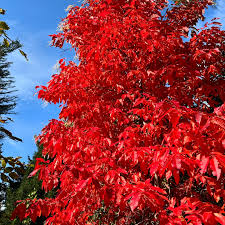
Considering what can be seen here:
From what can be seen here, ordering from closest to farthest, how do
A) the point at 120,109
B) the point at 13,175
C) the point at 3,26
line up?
the point at 3,26 < the point at 13,175 < the point at 120,109

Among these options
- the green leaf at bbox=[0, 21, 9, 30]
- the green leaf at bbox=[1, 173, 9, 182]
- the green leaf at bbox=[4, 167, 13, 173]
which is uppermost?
the green leaf at bbox=[0, 21, 9, 30]

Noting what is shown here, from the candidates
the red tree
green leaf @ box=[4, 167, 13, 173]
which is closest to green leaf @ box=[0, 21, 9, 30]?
green leaf @ box=[4, 167, 13, 173]

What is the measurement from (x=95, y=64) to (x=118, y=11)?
1.22 metres

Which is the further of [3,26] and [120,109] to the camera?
[120,109]

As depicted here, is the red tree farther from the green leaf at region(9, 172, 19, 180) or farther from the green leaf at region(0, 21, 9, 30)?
the green leaf at region(0, 21, 9, 30)

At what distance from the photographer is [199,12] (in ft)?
16.0

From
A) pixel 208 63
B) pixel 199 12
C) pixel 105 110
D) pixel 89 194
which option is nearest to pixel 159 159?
pixel 89 194

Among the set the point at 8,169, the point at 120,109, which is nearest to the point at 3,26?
the point at 8,169

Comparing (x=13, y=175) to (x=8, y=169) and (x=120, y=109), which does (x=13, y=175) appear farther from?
(x=120, y=109)

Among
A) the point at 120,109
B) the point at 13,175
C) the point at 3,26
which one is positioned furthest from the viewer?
the point at 120,109

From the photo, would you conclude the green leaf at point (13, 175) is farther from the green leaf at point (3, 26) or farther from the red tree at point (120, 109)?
the green leaf at point (3, 26)

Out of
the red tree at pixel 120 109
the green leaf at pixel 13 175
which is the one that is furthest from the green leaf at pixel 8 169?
the red tree at pixel 120 109

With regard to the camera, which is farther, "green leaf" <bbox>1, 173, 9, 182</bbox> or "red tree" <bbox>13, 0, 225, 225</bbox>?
"red tree" <bbox>13, 0, 225, 225</bbox>

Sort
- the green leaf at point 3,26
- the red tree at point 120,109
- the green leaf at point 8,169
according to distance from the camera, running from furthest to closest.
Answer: the red tree at point 120,109, the green leaf at point 8,169, the green leaf at point 3,26
